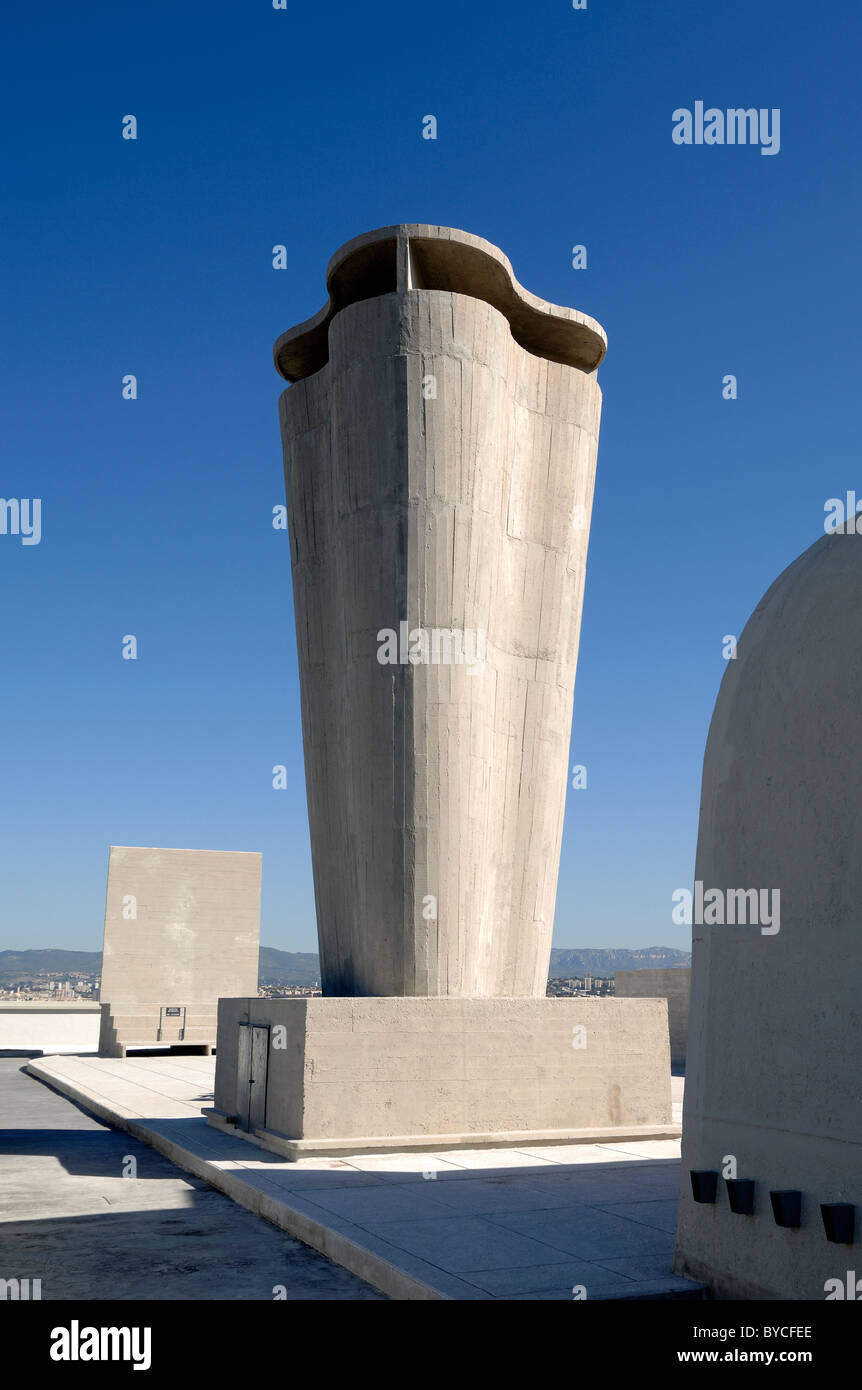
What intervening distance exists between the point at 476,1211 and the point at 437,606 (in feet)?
23.3

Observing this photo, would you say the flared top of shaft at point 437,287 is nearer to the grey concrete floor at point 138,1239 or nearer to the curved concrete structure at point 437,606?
the curved concrete structure at point 437,606

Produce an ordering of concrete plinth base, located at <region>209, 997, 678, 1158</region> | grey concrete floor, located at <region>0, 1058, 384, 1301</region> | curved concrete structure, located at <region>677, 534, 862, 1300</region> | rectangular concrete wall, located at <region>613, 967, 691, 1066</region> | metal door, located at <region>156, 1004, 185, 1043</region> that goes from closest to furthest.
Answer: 1. curved concrete structure, located at <region>677, 534, 862, 1300</region>
2. grey concrete floor, located at <region>0, 1058, 384, 1301</region>
3. concrete plinth base, located at <region>209, 997, 678, 1158</region>
4. rectangular concrete wall, located at <region>613, 967, 691, 1066</region>
5. metal door, located at <region>156, 1004, 185, 1043</region>

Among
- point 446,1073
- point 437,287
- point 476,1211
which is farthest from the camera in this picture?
point 437,287

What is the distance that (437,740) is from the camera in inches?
547

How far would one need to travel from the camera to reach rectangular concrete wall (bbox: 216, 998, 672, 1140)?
12703mm

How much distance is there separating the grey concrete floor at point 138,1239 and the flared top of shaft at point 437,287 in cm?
1084

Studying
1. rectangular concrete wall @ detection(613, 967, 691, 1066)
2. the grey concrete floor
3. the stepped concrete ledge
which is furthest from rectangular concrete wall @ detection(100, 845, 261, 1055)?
the grey concrete floor

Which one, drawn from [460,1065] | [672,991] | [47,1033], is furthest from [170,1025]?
[460,1065]

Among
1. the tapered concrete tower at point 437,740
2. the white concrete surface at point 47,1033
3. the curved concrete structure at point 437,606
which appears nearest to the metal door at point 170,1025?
the white concrete surface at point 47,1033

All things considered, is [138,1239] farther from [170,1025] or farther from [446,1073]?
[170,1025]

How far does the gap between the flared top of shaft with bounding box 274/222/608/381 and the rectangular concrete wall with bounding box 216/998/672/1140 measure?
894 centimetres

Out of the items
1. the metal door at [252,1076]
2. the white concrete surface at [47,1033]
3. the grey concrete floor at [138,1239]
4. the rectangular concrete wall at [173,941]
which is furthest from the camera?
the white concrete surface at [47,1033]

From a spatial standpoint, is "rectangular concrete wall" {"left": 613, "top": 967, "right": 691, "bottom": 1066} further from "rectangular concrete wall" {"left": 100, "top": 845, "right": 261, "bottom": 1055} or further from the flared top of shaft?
the flared top of shaft

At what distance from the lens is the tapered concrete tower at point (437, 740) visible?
43.3 ft
